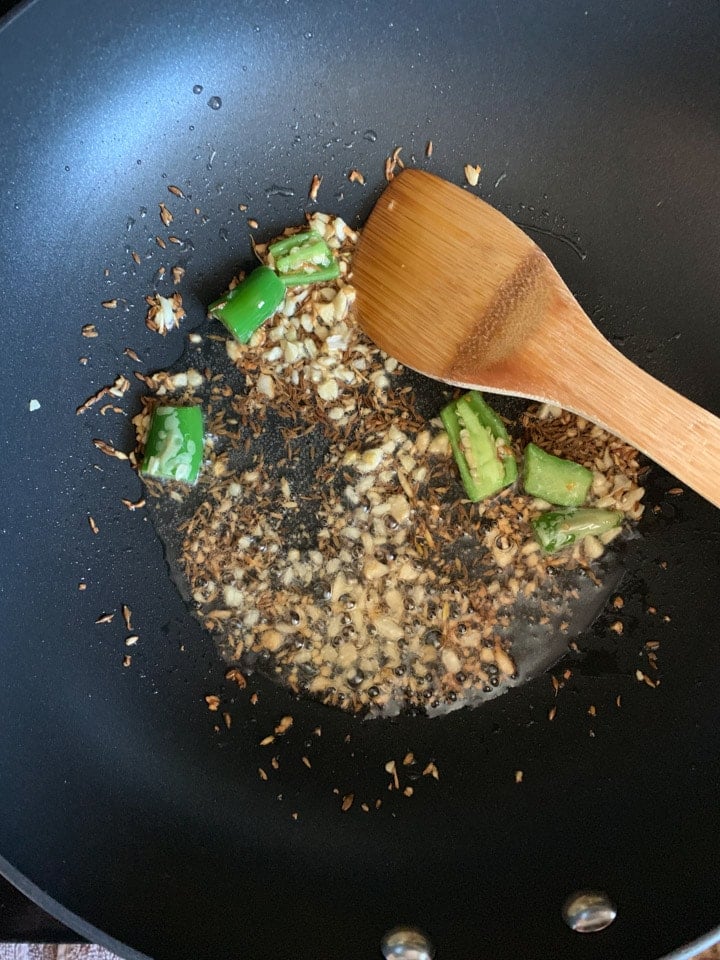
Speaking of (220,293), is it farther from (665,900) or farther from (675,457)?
(665,900)

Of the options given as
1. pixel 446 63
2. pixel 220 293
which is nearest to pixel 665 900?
pixel 220 293

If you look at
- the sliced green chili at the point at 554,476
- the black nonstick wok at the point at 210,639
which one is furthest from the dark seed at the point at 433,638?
the sliced green chili at the point at 554,476

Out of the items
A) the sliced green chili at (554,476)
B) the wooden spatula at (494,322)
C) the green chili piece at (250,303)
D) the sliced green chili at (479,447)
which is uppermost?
the green chili piece at (250,303)

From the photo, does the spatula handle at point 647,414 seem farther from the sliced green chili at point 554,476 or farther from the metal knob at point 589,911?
the metal knob at point 589,911

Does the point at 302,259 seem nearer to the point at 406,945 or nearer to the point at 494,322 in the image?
the point at 494,322

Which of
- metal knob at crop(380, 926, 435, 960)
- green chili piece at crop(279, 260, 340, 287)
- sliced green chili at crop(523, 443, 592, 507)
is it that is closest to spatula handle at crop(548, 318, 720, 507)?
sliced green chili at crop(523, 443, 592, 507)
